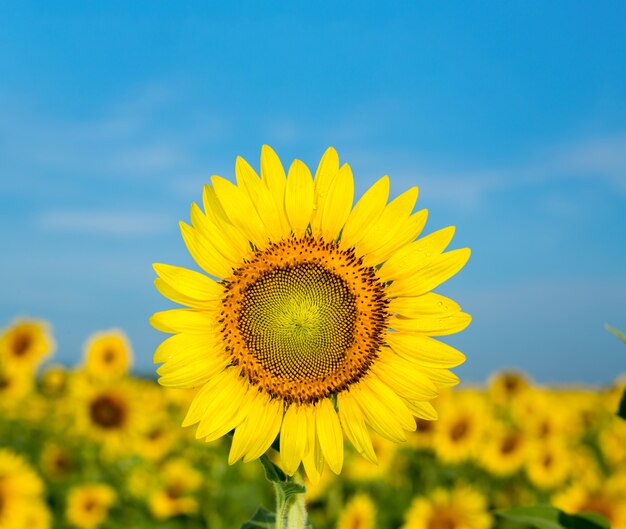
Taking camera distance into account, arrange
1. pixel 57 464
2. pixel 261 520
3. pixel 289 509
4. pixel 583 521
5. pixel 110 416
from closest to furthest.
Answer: pixel 289 509 < pixel 261 520 < pixel 583 521 < pixel 110 416 < pixel 57 464

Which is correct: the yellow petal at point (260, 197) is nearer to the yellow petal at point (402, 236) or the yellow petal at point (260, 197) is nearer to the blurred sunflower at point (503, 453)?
the yellow petal at point (402, 236)

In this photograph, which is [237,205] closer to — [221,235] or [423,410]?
[221,235]

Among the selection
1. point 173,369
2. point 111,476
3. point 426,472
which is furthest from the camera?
point 111,476

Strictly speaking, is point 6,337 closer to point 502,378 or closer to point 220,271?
point 502,378

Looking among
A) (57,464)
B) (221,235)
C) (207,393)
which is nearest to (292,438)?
(207,393)

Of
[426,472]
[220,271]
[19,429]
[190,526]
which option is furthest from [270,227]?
[19,429]

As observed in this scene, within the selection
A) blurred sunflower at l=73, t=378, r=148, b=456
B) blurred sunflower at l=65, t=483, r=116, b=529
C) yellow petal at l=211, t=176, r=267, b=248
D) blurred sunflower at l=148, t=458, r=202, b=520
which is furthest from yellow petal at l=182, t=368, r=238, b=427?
blurred sunflower at l=73, t=378, r=148, b=456
